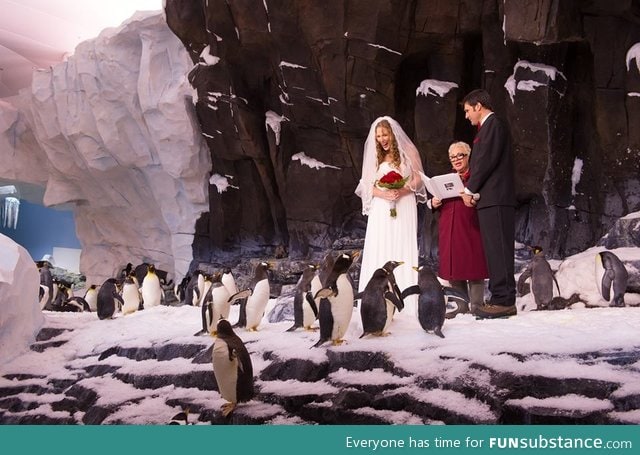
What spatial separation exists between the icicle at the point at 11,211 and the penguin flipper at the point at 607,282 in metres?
7.98

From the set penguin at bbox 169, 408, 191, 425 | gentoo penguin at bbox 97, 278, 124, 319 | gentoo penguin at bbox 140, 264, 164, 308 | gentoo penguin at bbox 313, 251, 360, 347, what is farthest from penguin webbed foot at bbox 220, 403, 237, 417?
gentoo penguin at bbox 140, 264, 164, 308

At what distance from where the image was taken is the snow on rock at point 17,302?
3.72m

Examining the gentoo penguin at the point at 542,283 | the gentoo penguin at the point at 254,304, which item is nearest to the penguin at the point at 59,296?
the gentoo penguin at the point at 254,304

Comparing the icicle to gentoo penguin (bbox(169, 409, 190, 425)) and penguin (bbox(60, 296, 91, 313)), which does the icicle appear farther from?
gentoo penguin (bbox(169, 409, 190, 425))

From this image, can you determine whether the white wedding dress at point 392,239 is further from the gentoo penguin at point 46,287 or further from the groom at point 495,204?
the gentoo penguin at point 46,287

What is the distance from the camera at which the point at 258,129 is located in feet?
30.9

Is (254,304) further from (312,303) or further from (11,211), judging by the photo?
(11,211)

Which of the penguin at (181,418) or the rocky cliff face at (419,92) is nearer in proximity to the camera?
the penguin at (181,418)

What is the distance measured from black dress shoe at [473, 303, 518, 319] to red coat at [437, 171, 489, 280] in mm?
232

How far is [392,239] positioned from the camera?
3553 millimetres

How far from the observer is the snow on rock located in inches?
146

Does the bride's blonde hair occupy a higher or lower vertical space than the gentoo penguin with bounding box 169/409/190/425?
higher

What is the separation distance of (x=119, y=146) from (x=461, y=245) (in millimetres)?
8485

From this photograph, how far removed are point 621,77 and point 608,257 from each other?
329cm
